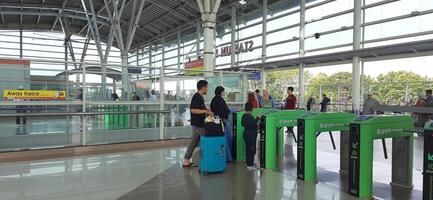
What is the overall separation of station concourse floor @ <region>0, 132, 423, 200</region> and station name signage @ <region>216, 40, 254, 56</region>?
606 inches

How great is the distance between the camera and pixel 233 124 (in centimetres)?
698

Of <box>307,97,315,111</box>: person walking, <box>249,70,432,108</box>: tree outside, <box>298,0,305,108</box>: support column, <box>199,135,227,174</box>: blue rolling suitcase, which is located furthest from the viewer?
<box>298,0,305,108</box>: support column

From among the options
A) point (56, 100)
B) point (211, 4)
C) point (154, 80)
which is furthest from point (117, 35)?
point (56, 100)

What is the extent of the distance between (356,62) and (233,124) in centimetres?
962

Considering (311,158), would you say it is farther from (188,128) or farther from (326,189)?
(188,128)

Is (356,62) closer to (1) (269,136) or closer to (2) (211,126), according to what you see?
(1) (269,136)

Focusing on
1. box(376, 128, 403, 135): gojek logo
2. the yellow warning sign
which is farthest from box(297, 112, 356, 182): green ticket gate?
the yellow warning sign

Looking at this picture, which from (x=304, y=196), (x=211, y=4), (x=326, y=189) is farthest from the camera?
(x=211, y=4)

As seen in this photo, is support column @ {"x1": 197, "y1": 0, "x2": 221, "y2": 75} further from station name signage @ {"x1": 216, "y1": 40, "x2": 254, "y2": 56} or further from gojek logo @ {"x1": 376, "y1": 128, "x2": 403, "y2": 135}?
station name signage @ {"x1": 216, "y1": 40, "x2": 254, "y2": 56}

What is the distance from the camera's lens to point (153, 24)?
96.8 feet

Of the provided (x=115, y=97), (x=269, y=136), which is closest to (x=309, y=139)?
(x=269, y=136)

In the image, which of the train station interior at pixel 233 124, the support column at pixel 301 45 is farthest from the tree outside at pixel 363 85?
the support column at pixel 301 45

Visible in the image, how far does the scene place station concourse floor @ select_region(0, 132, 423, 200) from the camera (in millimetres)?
4445

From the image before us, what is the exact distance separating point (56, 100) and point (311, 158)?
16.4ft
